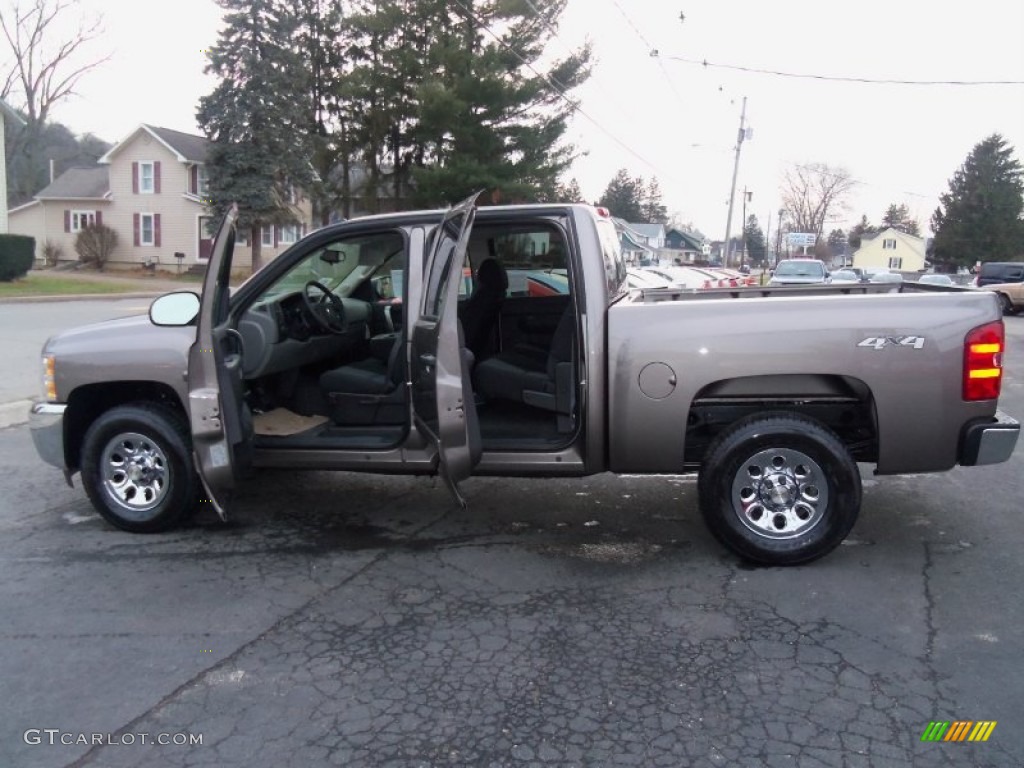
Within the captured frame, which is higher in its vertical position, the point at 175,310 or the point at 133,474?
the point at 175,310

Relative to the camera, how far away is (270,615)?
13.5ft

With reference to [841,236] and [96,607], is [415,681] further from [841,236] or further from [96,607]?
[841,236]

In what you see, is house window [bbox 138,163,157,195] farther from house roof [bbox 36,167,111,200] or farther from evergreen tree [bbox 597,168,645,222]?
evergreen tree [bbox 597,168,645,222]

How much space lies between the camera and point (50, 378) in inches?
203

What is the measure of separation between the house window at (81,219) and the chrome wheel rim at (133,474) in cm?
4260

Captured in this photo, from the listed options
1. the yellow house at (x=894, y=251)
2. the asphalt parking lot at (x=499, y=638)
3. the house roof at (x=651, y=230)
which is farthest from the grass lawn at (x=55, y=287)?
the yellow house at (x=894, y=251)

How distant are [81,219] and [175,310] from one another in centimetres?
4399

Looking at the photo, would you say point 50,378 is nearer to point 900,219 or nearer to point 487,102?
point 487,102

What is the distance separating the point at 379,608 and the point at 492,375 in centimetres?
189

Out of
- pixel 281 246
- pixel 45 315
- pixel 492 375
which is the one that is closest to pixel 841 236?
pixel 281 246

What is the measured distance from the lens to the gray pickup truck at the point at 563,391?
14.5ft

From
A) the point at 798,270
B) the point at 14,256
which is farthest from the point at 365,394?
the point at 798,270

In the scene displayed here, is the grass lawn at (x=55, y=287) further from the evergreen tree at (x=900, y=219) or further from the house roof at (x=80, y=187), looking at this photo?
the evergreen tree at (x=900, y=219)

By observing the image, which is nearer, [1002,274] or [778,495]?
[778,495]
